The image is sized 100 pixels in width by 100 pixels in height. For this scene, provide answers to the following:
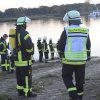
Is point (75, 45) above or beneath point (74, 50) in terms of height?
above

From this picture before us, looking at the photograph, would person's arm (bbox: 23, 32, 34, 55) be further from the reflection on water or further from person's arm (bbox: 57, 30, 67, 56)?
the reflection on water

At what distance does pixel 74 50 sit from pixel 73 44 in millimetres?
123

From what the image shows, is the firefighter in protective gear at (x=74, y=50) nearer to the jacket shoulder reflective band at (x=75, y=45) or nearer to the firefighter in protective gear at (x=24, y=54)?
the jacket shoulder reflective band at (x=75, y=45)

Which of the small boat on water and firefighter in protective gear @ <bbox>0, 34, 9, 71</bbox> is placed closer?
firefighter in protective gear @ <bbox>0, 34, 9, 71</bbox>

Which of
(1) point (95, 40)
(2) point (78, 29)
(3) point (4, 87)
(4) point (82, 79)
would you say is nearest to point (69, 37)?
(2) point (78, 29)

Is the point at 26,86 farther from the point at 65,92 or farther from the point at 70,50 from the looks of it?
the point at 70,50

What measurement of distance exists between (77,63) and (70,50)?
30 cm

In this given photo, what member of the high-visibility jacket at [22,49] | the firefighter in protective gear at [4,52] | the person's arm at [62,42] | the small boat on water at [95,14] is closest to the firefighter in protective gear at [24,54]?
the high-visibility jacket at [22,49]

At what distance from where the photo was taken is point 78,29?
844cm

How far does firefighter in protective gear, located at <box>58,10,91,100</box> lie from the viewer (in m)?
8.43

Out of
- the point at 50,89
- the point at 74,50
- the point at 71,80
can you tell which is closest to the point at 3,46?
the point at 50,89

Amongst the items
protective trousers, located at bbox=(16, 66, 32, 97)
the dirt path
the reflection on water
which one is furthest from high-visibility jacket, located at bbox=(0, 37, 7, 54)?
the reflection on water

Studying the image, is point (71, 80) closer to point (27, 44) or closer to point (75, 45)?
point (75, 45)

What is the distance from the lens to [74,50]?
8438 mm
